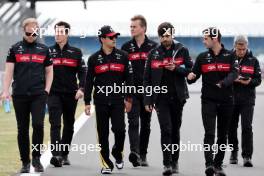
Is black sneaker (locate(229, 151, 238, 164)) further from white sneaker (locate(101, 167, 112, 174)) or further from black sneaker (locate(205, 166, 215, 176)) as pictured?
white sneaker (locate(101, 167, 112, 174))

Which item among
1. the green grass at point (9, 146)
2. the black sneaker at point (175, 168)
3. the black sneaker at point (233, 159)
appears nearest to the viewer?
the black sneaker at point (175, 168)

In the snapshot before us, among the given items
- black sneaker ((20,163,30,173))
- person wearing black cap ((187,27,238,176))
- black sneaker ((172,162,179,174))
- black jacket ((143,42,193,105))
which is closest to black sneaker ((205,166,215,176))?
person wearing black cap ((187,27,238,176))

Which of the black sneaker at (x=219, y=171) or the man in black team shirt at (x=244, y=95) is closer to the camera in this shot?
the black sneaker at (x=219, y=171)

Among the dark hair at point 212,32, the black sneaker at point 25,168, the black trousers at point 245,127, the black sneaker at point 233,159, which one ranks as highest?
the dark hair at point 212,32

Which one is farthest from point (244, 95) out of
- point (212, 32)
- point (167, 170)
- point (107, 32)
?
point (107, 32)

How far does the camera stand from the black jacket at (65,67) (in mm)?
11281

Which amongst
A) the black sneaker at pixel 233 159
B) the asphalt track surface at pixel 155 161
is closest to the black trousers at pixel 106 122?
the asphalt track surface at pixel 155 161

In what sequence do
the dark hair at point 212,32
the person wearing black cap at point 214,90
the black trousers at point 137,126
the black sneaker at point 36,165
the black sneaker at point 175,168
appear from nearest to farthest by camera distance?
the dark hair at point 212,32
the person wearing black cap at point 214,90
the black sneaker at point 36,165
the black sneaker at point 175,168
the black trousers at point 137,126

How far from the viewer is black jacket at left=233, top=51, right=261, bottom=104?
11523 millimetres

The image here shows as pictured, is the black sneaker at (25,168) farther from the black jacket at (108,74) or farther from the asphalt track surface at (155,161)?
the black jacket at (108,74)

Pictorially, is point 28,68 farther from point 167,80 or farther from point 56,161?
point 167,80

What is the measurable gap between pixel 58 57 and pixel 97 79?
0.89 meters

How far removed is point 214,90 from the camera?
1028 cm

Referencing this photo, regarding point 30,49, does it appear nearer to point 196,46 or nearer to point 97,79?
point 97,79
